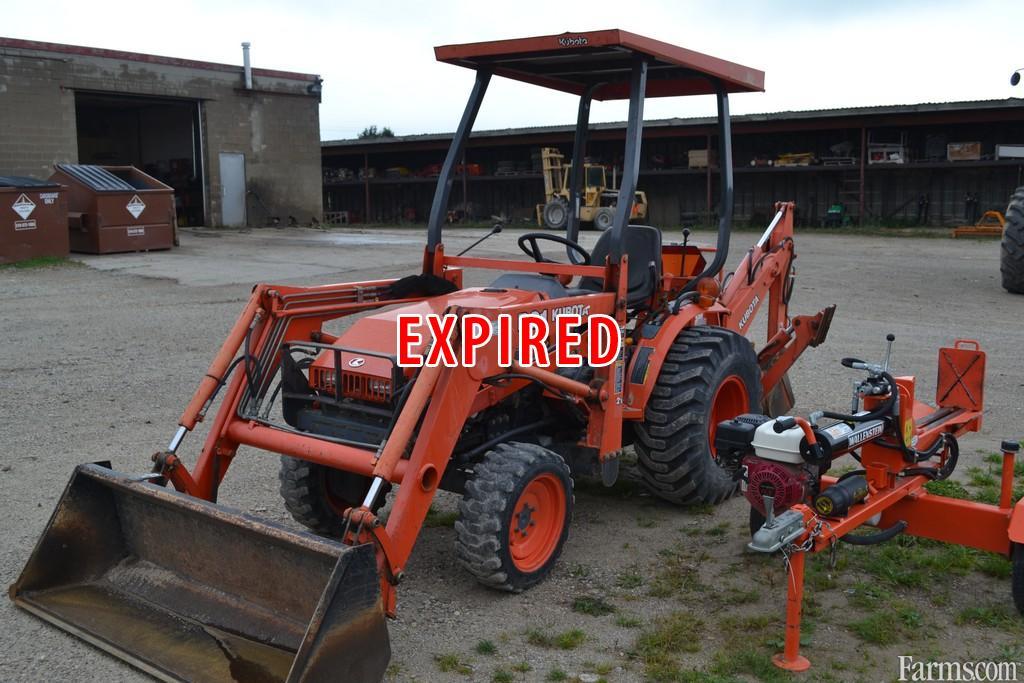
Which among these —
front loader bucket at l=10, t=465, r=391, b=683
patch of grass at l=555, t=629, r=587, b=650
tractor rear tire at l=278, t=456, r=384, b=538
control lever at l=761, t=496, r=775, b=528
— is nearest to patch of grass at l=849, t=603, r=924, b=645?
control lever at l=761, t=496, r=775, b=528

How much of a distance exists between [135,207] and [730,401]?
49.0 ft

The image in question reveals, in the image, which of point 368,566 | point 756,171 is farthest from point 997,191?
point 368,566

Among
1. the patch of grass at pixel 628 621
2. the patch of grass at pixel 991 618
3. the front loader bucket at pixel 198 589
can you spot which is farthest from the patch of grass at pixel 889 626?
the front loader bucket at pixel 198 589

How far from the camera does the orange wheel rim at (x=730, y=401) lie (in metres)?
5.27

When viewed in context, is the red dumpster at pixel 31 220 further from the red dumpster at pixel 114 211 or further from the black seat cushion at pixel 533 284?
the black seat cushion at pixel 533 284

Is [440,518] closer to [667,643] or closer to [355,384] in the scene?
[355,384]

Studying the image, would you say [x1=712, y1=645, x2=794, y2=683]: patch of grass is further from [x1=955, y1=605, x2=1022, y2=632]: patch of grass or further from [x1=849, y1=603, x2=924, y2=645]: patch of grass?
[x1=955, y1=605, x2=1022, y2=632]: patch of grass

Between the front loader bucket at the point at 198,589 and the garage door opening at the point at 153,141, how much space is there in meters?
22.0

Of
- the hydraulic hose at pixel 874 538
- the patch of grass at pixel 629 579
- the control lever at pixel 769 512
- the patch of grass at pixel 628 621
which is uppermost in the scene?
the control lever at pixel 769 512

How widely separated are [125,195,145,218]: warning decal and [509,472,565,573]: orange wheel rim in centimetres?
1534

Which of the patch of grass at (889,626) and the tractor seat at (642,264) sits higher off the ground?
the tractor seat at (642,264)

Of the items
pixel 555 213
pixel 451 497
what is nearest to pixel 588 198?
pixel 555 213

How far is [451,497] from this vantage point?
215 inches

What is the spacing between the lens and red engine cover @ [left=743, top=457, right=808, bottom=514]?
12.2ft
